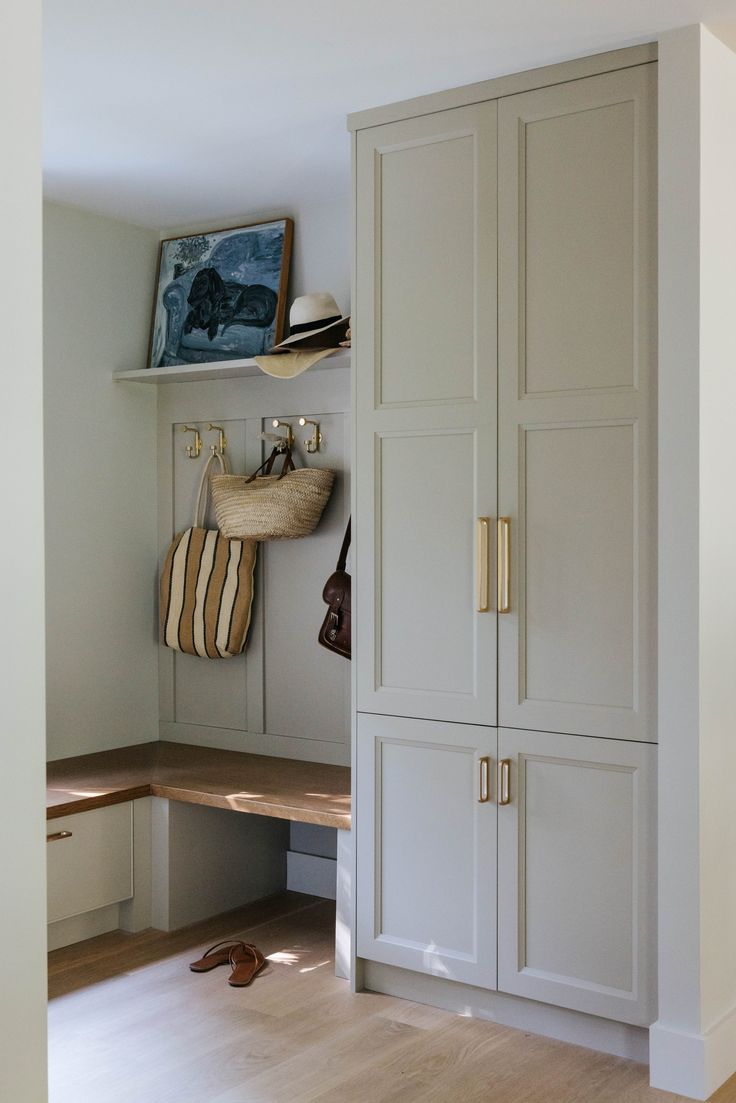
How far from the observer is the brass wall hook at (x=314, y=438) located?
406 cm

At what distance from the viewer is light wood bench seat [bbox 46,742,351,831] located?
3479 mm

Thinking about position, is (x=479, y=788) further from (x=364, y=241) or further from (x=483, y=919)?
(x=364, y=241)

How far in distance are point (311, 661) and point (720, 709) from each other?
5.66ft

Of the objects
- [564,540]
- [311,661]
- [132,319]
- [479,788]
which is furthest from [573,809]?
[132,319]

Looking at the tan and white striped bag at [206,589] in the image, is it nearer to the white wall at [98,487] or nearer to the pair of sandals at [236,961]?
the white wall at [98,487]

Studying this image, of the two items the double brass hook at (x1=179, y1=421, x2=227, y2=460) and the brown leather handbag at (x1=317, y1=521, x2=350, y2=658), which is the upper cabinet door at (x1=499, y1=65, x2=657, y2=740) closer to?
the brown leather handbag at (x1=317, y1=521, x2=350, y2=658)

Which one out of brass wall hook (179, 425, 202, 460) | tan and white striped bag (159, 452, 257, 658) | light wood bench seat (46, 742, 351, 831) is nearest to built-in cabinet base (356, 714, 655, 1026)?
light wood bench seat (46, 742, 351, 831)

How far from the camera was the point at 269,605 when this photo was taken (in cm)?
424

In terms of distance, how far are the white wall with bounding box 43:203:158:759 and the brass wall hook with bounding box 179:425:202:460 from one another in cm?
18

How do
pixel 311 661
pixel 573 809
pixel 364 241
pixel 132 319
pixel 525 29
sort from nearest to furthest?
pixel 525 29
pixel 573 809
pixel 364 241
pixel 311 661
pixel 132 319

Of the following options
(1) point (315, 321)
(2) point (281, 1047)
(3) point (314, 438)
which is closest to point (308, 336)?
(1) point (315, 321)

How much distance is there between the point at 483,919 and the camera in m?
3.04

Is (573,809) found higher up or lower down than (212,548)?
lower down

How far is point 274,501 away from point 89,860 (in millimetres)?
1356
